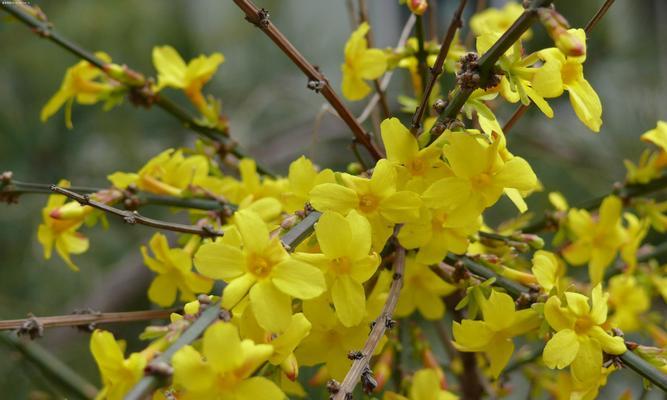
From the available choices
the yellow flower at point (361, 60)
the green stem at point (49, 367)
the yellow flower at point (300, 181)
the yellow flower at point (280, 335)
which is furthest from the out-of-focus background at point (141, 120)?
the yellow flower at point (280, 335)

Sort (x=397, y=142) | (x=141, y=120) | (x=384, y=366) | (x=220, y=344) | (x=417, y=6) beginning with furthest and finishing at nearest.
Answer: (x=141, y=120)
(x=384, y=366)
(x=417, y=6)
(x=397, y=142)
(x=220, y=344)

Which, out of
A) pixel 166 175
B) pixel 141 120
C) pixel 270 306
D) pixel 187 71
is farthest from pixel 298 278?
pixel 141 120

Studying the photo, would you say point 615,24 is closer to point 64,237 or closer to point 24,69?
point 24,69

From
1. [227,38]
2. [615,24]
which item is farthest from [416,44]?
[227,38]

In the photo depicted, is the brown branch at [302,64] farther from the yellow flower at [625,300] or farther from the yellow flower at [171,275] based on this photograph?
the yellow flower at [625,300]

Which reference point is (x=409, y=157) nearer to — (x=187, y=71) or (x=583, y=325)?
(x=583, y=325)

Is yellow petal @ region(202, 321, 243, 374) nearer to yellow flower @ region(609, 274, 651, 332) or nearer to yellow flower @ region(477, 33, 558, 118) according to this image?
yellow flower @ region(477, 33, 558, 118)
